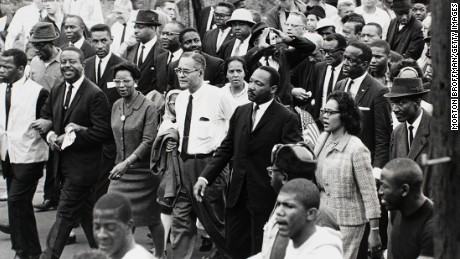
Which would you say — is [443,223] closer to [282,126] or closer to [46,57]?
[282,126]

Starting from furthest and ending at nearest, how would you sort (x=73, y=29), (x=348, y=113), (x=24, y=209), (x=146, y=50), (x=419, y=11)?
(x=419, y=11) → (x=73, y=29) → (x=146, y=50) → (x=24, y=209) → (x=348, y=113)

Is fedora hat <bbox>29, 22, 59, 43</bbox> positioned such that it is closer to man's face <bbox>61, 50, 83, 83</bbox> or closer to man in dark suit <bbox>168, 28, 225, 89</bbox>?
man in dark suit <bbox>168, 28, 225, 89</bbox>

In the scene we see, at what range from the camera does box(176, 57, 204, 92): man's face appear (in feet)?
36.7

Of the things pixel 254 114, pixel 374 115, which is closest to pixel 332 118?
pixel 254 114

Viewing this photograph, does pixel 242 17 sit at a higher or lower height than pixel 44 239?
higher

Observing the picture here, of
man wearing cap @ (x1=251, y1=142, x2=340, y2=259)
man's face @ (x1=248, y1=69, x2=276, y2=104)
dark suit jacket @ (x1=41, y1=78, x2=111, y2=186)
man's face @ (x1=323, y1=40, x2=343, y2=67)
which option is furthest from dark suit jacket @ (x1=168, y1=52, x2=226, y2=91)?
man wearing cap @ (x1=251, y1=142, x2=340, y2=259)

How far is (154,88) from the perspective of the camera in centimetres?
1416

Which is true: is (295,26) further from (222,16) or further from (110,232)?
(110,232)

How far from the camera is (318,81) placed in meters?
12.6

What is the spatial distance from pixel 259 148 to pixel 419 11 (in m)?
7.23

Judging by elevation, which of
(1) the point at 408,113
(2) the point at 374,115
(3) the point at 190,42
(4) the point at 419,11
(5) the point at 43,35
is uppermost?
(4) the point at 419,11

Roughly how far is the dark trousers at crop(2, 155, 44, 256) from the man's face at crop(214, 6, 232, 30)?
4604mm

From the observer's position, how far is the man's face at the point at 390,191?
24.5 ft

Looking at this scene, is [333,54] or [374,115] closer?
[374,115]
